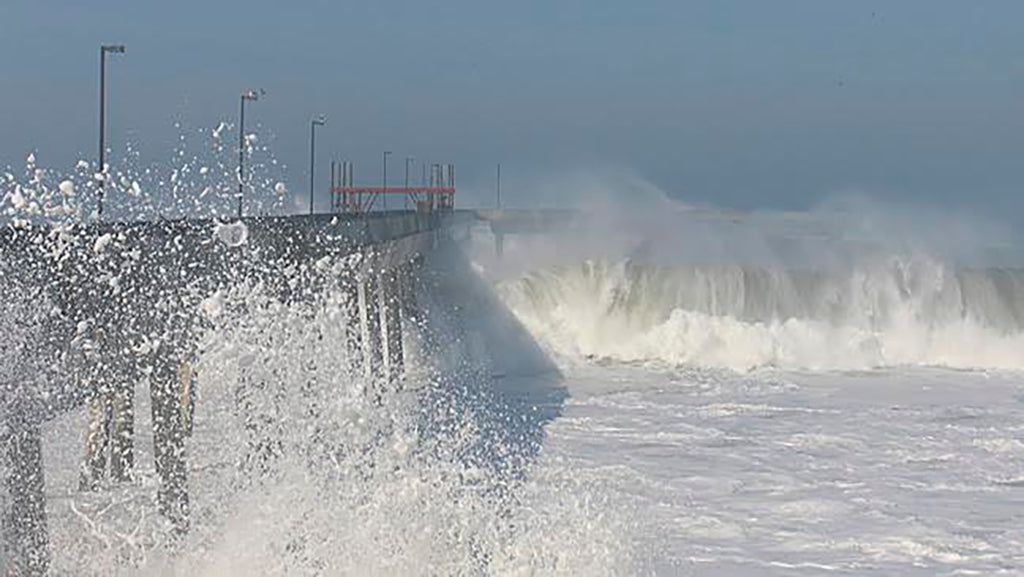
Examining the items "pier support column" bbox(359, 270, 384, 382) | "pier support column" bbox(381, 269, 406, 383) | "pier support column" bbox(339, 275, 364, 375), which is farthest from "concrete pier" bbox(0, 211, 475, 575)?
"pier support column" bbox(381, 269, 406, 383)

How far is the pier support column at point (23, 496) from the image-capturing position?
7.64 m

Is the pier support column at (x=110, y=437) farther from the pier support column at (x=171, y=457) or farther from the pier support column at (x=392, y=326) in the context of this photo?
the pier support column at (x=392, y=326)

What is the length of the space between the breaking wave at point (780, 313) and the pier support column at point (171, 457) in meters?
20.9

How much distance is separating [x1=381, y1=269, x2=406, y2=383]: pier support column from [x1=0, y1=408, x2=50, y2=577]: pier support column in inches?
670

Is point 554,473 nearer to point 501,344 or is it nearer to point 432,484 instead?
point 432,484

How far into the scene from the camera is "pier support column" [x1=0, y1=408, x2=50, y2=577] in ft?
25.1

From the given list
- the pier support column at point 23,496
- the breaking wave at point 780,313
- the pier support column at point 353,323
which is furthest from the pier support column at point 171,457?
the breaking wave at point 780,313

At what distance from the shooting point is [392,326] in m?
27.4

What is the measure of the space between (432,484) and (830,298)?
1031 inches

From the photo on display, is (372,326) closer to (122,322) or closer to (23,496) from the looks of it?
(122,322)

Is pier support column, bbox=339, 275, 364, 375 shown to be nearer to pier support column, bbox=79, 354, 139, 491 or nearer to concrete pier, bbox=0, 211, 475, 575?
concrete pier, bbox=0, 211, 475, 575

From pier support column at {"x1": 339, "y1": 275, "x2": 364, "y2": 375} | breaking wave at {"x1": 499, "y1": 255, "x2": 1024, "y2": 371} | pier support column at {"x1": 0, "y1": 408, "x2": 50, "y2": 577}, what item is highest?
pier support column at {"x1": 0, "y1": 408, "x2": 50, "y2": 577}

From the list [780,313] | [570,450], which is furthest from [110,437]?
[780,313]

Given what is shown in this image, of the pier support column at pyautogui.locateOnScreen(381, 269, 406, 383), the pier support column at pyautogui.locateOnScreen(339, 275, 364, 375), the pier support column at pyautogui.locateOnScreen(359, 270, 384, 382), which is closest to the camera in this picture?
the pier support column at pyautogui.locateOnScreen(339, 275, 364, 375)
